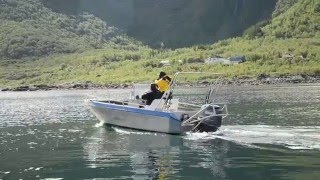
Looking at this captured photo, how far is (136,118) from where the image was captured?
43.0m

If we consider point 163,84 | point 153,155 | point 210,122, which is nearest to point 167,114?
point 163,84

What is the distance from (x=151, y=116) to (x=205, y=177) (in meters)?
16.6

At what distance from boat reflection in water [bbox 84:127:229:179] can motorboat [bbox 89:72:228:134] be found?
1.02m

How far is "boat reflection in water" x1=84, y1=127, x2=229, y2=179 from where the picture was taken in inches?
1049

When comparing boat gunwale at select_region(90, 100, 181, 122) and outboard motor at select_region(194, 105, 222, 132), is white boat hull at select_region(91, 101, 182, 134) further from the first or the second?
outboard motor at select_region(194, 105, 222, 132)

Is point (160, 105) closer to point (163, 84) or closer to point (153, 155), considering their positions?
point (163, 84)

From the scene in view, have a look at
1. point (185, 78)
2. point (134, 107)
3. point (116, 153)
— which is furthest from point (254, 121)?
point (185, 78)

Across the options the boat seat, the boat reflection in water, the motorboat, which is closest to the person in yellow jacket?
the motorboat

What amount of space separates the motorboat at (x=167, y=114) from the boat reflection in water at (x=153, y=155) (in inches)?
40.2

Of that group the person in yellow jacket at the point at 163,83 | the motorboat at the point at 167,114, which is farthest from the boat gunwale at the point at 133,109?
the person in yellow jacket at the point at 163,83

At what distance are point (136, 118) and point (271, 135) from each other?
38.7ft

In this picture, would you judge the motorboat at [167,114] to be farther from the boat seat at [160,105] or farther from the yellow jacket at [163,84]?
the yellow jacket at [163,84]

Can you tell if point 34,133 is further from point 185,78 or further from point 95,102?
point 185,78

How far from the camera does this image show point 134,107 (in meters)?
42.7
